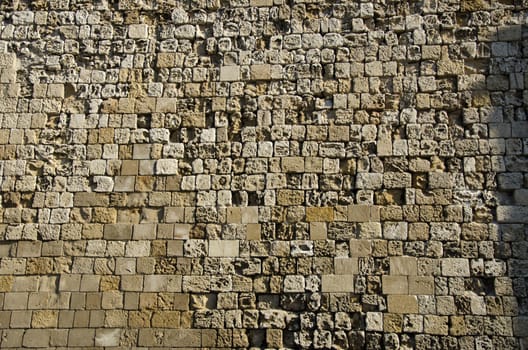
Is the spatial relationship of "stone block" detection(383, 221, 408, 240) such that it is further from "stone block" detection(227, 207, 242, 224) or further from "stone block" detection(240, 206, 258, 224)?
Result: "stone block" detection(227, 207, 242, 224)

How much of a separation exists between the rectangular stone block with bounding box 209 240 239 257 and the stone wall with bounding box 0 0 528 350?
0.06 ft

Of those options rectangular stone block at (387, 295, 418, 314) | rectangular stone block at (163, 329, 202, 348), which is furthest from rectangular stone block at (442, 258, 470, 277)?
rectangular stone block at (163, 329, 202, 348)

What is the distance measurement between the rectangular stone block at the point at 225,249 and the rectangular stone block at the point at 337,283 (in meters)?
0.81

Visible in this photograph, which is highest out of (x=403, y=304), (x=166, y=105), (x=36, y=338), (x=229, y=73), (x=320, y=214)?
(x=229, y=73)

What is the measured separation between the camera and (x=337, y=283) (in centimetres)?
534

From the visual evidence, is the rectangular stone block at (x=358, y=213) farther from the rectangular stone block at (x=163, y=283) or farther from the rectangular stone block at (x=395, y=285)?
the rectangular stone block at (x=163, y=283)

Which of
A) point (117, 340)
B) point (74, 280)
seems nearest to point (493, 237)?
point (117, 340)

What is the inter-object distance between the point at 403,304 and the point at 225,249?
159 cm

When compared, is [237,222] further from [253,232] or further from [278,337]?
[278,337]

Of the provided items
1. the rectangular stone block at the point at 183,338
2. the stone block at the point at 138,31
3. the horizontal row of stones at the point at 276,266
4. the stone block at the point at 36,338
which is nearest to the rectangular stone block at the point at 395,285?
the horizontal row of stones at the point at 276,266

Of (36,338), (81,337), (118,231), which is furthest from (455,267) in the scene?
(36,338)

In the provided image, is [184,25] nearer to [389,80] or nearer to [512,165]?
[389,80]

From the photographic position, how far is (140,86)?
19.9 feet

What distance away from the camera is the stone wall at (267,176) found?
530 cm
